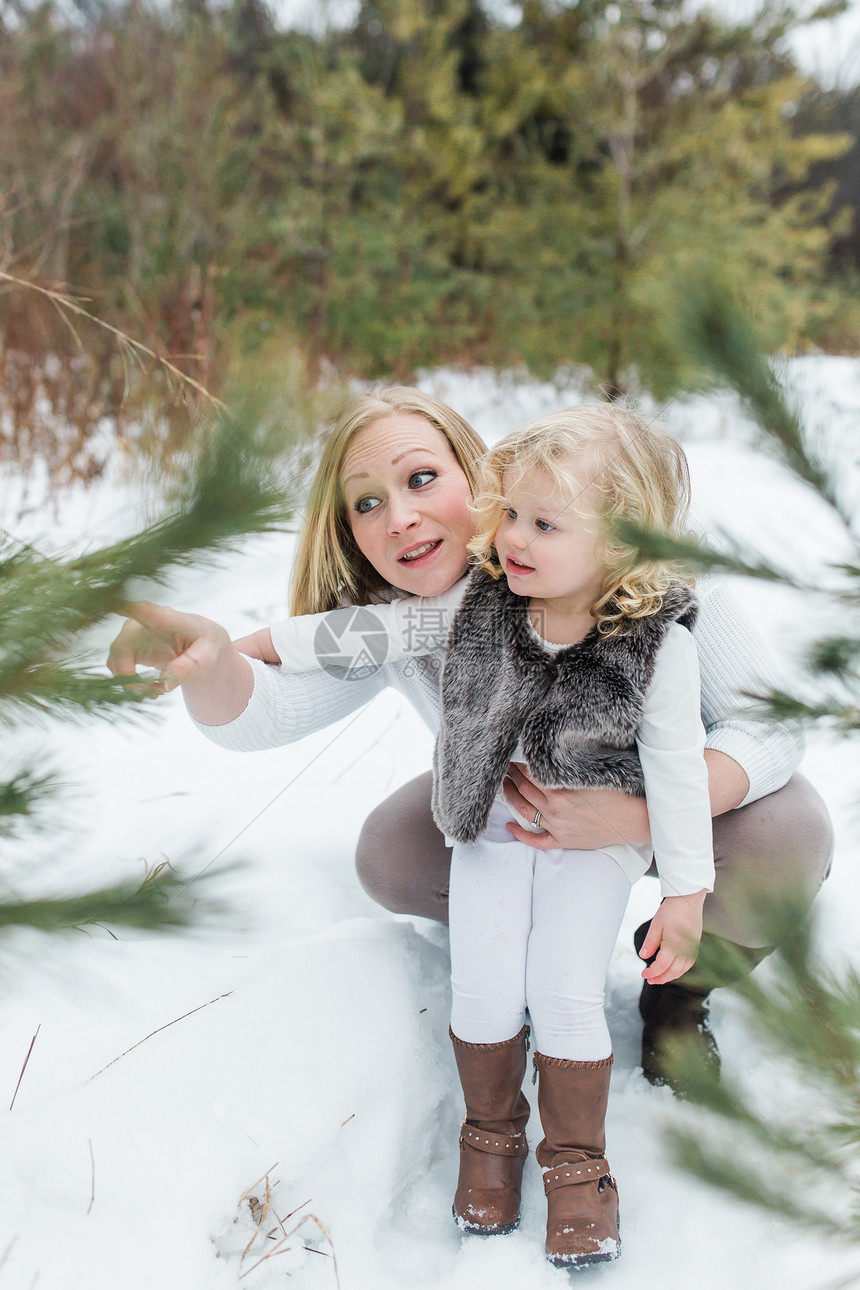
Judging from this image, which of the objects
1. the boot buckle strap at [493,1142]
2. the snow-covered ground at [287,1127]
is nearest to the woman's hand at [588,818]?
the snow-covered ground at [287,1127]

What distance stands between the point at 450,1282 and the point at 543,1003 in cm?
30

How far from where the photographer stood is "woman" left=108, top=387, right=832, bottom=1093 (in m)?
1.01

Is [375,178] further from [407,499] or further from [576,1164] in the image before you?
[576,1164]

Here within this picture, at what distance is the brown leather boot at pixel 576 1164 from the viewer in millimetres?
915

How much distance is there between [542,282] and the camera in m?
4.88

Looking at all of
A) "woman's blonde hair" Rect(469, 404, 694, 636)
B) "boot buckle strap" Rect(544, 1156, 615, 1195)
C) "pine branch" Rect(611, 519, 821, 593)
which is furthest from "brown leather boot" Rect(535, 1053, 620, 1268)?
"pine branch" Rect(611, 519, 821, 593)

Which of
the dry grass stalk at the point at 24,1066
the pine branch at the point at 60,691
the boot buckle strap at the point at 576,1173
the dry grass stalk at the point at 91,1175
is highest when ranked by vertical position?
the pine branch at the point at 60,691

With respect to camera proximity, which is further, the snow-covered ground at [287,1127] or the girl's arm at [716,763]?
the girl's arm at [716,763]

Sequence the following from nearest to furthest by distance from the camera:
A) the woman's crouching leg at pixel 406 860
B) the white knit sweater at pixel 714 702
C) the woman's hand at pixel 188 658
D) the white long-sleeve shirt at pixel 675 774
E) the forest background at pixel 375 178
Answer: the woman's hand at pixel 188 658 → the white long-sleeve shirt at pixel 675 774 → the white knit sweater at pixel 714 702 → the woman's crouching leg at pixel 406 860 → the forest background at pixel 375 178

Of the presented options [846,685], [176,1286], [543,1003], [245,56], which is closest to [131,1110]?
[176,1286]

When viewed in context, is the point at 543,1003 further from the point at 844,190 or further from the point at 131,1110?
the point at 844,190

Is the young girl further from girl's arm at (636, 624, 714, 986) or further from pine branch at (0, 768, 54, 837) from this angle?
pine branch at (0, 768, 54, 837)

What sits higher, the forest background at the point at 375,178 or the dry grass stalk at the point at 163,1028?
the forest background at the point at 375,178

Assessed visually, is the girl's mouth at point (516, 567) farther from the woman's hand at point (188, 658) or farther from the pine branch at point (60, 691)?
the pine branch at point (60, 691)
